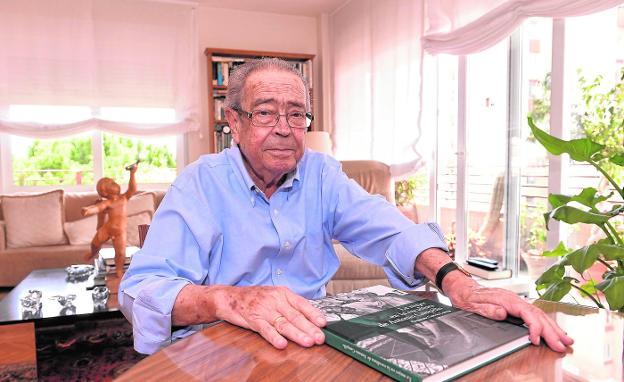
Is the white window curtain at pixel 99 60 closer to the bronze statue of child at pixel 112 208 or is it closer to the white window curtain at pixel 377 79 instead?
the white window curtain at pixel 377 79

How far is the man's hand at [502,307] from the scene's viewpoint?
0.66 metres

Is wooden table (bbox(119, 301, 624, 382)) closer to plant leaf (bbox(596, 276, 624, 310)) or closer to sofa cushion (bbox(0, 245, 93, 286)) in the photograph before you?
plant leaf (bbox(596, 276, 624, 310))

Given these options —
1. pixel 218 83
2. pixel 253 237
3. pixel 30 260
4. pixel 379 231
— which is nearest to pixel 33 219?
pixel 30 260

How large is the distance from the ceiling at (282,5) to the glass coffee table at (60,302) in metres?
3.13

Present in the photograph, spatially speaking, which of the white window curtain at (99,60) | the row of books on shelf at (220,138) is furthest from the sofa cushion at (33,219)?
the row of books on shelf at (220,138)

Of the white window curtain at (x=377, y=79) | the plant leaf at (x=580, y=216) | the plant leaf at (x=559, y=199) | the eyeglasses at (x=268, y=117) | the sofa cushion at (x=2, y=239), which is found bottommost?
the sofa cushion at (x=2, y=239)

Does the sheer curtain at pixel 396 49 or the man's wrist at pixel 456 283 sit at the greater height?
the sheer curtain at pixel 396 49

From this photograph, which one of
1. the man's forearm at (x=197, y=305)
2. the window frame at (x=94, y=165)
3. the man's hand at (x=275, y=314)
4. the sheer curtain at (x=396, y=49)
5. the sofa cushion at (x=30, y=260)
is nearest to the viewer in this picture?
the man's hand at (x=275, y=314)

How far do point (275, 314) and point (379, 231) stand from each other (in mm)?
469

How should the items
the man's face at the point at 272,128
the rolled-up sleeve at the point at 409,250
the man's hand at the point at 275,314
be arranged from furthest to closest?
the man's face at the point at 272,128 < the rolled-up sleeve at the point at 409,250 < the man's hand at the point at 275,314

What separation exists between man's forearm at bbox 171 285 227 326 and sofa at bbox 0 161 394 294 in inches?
91.4

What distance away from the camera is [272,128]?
111 centimetres

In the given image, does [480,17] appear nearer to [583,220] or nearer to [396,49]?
[396,49]

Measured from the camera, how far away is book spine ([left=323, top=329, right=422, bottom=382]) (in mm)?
518
